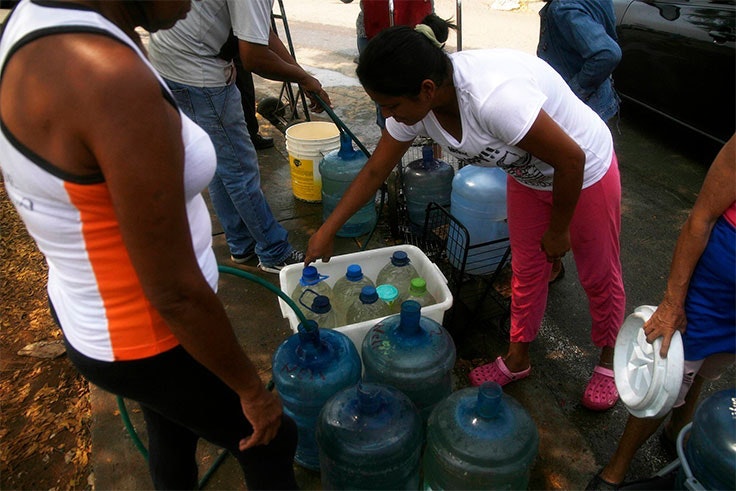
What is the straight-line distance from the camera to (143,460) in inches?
84.4

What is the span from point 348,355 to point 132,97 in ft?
4.49

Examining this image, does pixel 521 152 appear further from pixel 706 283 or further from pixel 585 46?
pixel 585 46

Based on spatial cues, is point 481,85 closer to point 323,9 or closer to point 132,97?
point 132,97

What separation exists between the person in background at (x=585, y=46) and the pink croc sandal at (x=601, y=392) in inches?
27.3

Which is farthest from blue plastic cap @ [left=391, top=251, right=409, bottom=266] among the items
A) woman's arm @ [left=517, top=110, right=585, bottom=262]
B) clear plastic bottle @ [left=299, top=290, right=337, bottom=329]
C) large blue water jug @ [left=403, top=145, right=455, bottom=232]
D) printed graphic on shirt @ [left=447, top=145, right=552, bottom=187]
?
large blue water jug @ [left=403, top=145, right=455, bottom=232]

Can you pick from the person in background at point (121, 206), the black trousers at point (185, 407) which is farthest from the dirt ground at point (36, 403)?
the person in background at point (121, 206)

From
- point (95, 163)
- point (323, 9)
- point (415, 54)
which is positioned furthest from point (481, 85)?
point (323, 9)

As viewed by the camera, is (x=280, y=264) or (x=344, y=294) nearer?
(x=344, y=294)

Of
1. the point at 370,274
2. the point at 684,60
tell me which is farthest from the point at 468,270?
the point at 684,60

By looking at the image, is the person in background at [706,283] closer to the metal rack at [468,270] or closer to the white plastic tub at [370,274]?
the white plastic tub at [370,274]

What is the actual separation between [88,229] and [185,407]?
0.53 m

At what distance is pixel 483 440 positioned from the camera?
1.63 metres

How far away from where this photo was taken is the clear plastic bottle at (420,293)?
221 cm

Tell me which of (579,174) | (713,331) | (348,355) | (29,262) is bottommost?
(29,262)
